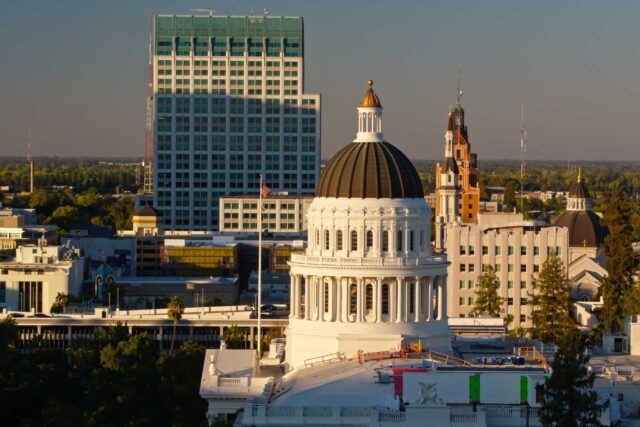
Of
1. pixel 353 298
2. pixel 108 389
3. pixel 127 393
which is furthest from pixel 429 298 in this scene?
pixel 108 389

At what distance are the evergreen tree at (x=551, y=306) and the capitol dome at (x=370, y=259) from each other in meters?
40.4

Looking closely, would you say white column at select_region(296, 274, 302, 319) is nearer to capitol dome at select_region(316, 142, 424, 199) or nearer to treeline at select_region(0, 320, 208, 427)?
capitol dome at select_region(316, 142, 424, 199)

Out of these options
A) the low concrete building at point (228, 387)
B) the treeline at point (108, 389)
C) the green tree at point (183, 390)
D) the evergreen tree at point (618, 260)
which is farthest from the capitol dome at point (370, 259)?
the evergreen tree at point (618, 260)

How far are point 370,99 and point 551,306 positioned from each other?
4686cm

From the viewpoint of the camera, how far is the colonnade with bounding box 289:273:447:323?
12925 centimetres

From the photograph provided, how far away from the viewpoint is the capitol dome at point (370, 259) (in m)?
129

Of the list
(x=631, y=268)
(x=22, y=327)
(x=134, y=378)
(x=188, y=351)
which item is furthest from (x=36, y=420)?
(x=631, y=268)

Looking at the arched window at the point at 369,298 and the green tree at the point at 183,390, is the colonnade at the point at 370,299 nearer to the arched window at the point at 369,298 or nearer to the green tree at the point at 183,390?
the arched window at the point at 369,298

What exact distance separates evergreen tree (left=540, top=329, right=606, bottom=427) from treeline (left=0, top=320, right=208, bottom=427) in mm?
25145

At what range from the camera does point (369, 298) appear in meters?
130

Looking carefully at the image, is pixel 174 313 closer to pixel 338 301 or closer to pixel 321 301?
pixel 321 301

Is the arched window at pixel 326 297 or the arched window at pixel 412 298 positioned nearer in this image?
the arched window at pixel 412 298

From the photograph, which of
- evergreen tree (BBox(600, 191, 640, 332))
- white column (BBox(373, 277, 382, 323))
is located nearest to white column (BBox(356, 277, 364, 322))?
white column (BBox(373, 277, 382, 323))

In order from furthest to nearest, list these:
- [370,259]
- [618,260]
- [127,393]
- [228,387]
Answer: [618,260] → [370,259] → [127,393] → [228,387]
